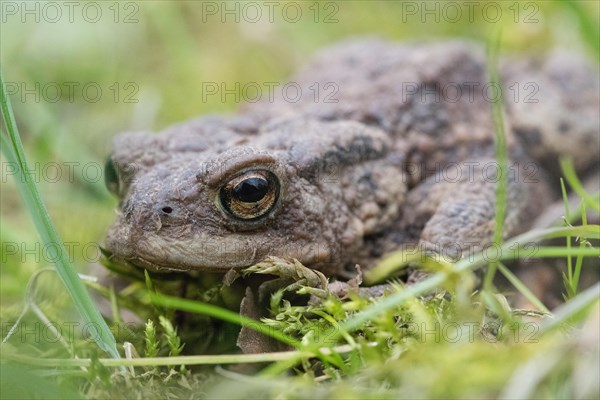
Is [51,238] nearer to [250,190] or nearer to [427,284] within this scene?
[250,190]

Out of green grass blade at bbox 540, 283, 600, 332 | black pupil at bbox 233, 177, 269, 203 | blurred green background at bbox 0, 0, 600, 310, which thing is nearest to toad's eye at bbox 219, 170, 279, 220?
black pupil at bbox 233, 177, 269, 203

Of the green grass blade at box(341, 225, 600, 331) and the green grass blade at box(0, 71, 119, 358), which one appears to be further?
the green grass blade at box(0, 71, 119, 358)

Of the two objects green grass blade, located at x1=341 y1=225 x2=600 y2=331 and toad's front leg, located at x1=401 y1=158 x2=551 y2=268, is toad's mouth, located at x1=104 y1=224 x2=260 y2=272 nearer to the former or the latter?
green grass blade, located at x1=341 y1=225 x2=600 y2=331

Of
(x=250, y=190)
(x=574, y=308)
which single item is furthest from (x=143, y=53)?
(x=574, y=308)

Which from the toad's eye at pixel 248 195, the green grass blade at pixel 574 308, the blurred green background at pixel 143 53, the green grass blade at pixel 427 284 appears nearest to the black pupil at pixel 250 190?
the toad's eye at pixel 248 195

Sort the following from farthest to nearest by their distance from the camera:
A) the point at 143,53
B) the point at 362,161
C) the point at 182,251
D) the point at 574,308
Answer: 1. the point at 143,53
2. the point at 362,161
3. the point at 182,251
4. the point at 574,308

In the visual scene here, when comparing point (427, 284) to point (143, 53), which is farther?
point (143, 53)
